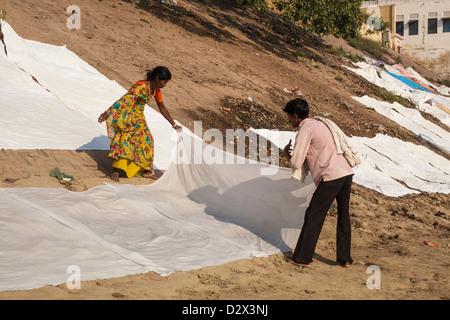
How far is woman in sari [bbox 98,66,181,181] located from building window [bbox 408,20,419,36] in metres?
32.9

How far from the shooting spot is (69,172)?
6.16 meters

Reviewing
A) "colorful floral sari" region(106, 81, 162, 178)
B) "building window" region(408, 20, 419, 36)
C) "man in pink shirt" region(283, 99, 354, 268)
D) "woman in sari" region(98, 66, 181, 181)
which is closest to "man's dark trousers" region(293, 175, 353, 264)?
"man in pink shirt" region(283, 99, 354, 268)

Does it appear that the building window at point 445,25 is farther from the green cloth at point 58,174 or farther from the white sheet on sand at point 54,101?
the green cloth at point 58,174

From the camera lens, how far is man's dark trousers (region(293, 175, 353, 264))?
4.43 meters

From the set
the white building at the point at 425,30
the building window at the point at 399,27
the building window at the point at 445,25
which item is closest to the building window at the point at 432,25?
the white building at the point at 425,30

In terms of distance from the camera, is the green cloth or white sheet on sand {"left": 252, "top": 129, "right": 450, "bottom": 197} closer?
the green cloth

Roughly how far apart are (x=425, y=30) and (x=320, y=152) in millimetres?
33964

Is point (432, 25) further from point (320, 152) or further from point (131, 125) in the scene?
point (320, 152)

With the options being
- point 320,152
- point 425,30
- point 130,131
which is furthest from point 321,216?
point 425,30

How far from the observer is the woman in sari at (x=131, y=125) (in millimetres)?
6109

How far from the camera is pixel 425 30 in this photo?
114ft

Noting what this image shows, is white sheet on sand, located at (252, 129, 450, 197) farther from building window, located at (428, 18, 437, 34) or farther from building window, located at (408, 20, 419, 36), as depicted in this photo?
building window, located at (408, 20, 419, 36)

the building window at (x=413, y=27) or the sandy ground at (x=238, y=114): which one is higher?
the sandy ground at (x=238, y=114)
